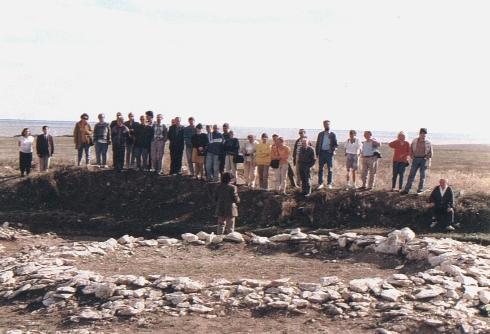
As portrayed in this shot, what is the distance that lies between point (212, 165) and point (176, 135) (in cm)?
184

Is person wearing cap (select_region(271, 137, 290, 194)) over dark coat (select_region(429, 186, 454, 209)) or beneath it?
over

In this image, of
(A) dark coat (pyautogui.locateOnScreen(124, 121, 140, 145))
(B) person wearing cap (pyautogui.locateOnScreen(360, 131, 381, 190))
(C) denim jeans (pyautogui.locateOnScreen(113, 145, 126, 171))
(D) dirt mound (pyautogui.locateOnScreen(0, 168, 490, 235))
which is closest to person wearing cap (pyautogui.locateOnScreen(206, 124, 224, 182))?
(D) dirt mound (pyautogui.locateOnScreen(0, 168, 490, 235))

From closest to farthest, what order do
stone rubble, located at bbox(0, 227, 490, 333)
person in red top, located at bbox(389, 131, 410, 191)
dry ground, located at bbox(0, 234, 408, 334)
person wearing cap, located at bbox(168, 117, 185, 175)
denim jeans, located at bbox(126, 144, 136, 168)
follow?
1. dry ground, located at bbox(0, 234, 408, 334)
2. stone rubble, located at bbox(0, 227, 490, 333)
3. person in red top, located at bbox(389, 131, 410, 191)
4. person wearing cap, located at bbox(168, 117, 185, 175)
5. denim jeans, located at bbox(126, 144, 136, 168)

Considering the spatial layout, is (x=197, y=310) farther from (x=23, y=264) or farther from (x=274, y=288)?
(x=23, y=264)

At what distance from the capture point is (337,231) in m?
20.1

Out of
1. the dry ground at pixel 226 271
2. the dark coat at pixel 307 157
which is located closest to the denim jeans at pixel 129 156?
the dry ground at pixel 226 271

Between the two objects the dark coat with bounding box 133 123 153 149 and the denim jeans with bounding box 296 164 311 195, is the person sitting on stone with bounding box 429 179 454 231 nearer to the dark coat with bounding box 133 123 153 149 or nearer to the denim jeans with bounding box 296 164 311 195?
the denim jeans with bounding box 296 164 311 195

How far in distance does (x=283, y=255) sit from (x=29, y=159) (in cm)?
1357

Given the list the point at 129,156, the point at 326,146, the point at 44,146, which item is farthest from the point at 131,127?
the point at 326,146

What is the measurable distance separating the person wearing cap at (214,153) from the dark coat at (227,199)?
4.39m

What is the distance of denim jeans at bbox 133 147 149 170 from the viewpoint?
23.4 meters

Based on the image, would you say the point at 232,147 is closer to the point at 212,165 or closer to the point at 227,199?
the point at 212,165

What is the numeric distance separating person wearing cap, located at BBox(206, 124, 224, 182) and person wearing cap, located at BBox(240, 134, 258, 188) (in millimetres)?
1007

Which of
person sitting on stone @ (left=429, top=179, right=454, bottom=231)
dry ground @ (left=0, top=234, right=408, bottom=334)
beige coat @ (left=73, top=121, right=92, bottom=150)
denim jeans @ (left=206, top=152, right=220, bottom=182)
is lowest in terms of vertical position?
dry ground @ (left=0, top=234, right=408, bottom=334)
